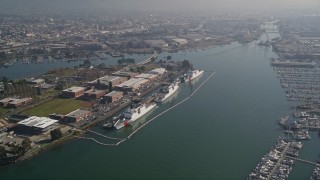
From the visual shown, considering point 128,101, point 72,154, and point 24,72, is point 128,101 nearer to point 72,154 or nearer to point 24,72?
point 72,154

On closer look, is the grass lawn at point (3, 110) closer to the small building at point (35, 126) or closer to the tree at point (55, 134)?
the small building at point (35, 126)

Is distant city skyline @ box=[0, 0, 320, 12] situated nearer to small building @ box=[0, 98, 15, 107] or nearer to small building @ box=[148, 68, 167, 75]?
small building @ box=[148, 68, 167, 75]

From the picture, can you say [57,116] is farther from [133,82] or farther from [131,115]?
[133,82]

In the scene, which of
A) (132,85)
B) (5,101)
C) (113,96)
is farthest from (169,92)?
(5,101)

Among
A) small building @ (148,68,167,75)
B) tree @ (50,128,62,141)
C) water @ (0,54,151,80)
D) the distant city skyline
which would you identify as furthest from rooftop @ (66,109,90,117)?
the distant city skyline

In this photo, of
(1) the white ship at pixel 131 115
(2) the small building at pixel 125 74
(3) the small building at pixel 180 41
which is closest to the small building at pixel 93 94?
(1) the white ship at pixel 131 115

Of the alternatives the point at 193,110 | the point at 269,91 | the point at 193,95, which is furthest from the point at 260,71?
the point at 193,110
